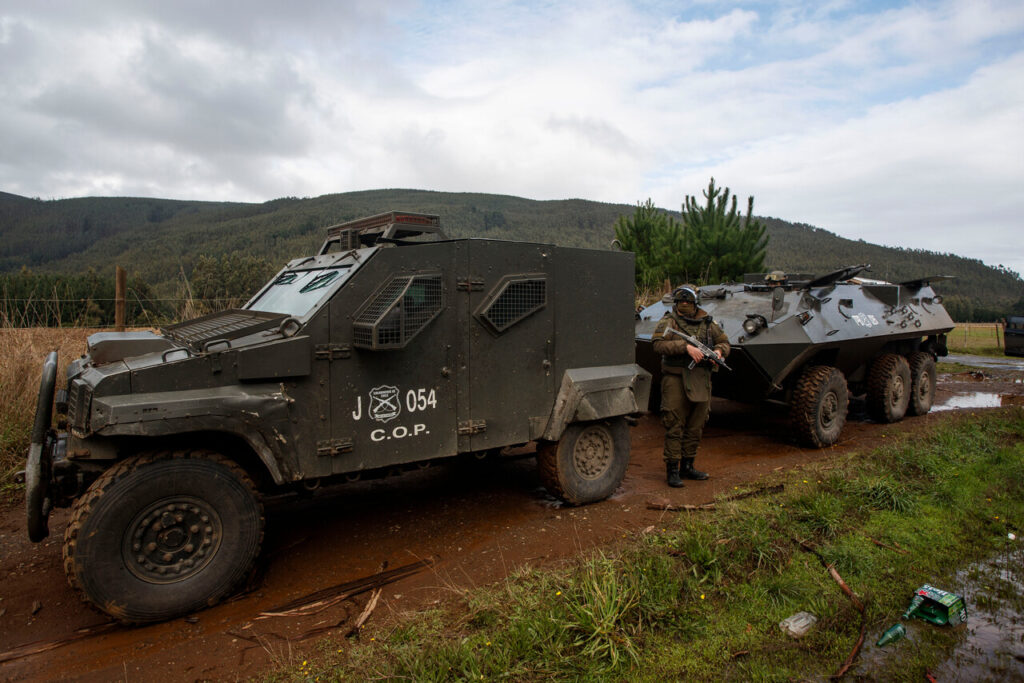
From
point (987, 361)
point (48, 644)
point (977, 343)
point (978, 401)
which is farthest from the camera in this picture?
point (977, 343)

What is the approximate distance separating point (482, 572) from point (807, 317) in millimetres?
4943

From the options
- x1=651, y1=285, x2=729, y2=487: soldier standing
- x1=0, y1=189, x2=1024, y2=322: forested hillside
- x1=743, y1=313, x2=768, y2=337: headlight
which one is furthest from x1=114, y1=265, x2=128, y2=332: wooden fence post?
x1=0, y1=189, x2=1024, y2=322: forested hillside

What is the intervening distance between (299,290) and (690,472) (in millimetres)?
3735

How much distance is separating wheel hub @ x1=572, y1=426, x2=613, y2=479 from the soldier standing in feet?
2.66

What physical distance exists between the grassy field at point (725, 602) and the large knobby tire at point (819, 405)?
6.43 feet

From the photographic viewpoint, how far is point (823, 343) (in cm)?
680

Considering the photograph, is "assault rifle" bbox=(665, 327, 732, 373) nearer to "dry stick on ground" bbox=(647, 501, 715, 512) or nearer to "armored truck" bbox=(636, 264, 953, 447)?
"dry stick on ground" bbox=(647, 501, 715, 512)

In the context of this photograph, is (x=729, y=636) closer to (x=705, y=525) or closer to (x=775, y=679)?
(x=775, y=679)

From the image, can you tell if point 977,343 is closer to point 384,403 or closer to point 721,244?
point 721,244

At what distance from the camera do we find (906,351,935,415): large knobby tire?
8.65 m

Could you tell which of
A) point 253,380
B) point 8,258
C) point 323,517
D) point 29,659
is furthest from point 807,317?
point 8,258

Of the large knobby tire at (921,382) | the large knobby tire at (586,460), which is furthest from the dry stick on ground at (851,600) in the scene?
the large knobby tire at (921,382)

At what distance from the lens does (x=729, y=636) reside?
2.97 m

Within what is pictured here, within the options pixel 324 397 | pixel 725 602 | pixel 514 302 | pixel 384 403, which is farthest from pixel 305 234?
pixel 725 602
